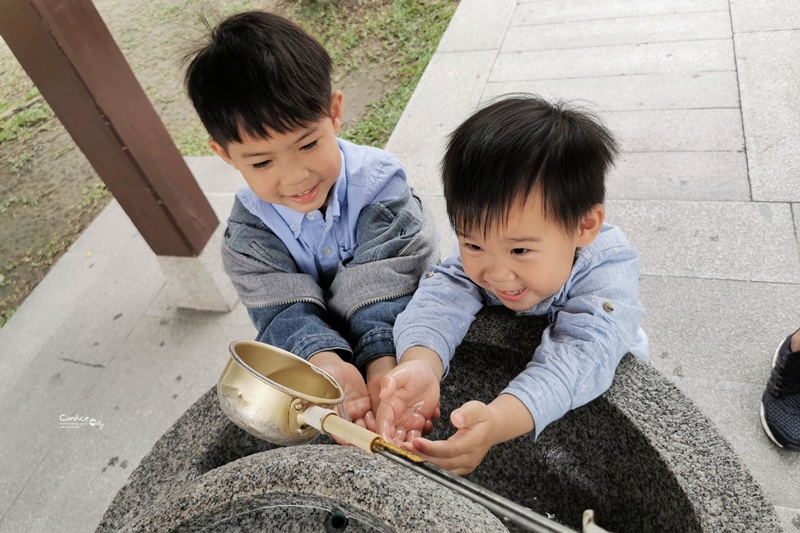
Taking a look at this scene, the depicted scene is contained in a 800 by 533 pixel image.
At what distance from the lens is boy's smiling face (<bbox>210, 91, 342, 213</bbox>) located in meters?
1.48

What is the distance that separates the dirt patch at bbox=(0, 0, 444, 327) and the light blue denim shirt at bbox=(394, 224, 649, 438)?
259cm

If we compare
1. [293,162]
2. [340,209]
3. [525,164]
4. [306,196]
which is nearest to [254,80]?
[293,162]

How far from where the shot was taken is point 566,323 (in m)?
1.18

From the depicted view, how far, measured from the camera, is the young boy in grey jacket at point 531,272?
→ 106 centimetres

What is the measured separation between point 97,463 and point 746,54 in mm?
3809

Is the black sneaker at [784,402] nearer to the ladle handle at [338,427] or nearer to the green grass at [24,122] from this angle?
the ladle handle at [338,427]

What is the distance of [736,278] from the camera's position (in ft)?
7.40

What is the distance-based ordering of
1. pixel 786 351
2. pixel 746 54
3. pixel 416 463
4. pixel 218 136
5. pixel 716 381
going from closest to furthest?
pixel 416 463 < pixel 218 136 < pixel 786 351 < pixel 716 381 < pixel 746 54

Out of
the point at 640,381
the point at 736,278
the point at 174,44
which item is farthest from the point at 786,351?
the point at 174,44

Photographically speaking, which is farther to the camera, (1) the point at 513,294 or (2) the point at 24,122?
(2) the point at 24,122

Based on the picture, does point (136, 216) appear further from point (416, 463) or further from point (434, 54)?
point (434, 54)

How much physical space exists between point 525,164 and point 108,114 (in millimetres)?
1722

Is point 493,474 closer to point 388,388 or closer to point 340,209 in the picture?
point 388,388

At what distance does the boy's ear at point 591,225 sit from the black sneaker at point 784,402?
101 centimetres
